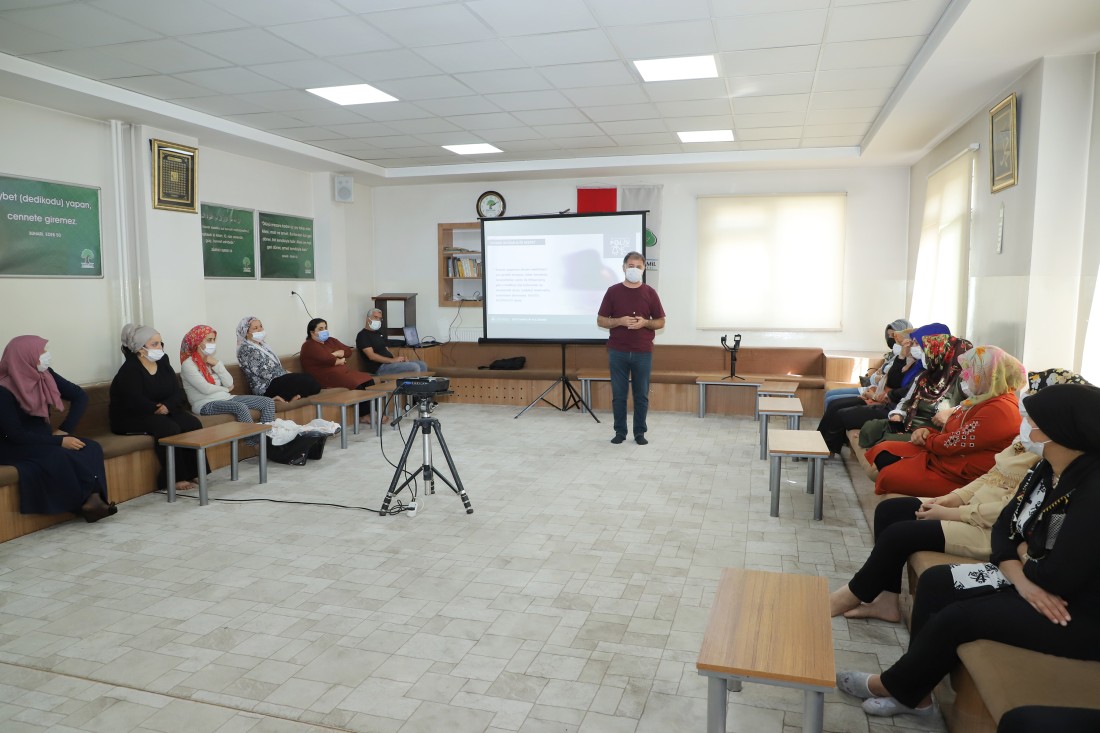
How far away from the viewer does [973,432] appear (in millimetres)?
3348

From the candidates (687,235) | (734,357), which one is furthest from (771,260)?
(734,357)

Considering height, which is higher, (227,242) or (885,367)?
(227,242)

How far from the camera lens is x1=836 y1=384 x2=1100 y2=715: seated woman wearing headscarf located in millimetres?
1969

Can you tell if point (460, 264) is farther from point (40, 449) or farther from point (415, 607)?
point (415, 607)

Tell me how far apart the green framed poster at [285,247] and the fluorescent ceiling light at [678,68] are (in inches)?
188

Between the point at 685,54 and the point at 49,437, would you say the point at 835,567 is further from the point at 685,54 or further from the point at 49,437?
the point at 49,437

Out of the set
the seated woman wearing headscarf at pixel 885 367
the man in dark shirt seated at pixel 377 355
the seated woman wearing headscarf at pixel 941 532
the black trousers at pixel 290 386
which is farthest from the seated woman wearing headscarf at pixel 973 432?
the man in dark shirt seated at pixel 377 355

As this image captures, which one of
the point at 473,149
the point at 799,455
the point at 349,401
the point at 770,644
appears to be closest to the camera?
the point at 770,644

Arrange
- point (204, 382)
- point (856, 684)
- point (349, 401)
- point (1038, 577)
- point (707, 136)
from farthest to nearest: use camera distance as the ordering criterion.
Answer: point (707, 136) → point (349, 401) → point (204, 382) → point (856, 684) → point (1038, 577)

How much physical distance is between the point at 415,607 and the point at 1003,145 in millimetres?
4878

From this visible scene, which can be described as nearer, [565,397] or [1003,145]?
[1003,145]

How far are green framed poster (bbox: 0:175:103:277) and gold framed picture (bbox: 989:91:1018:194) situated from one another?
696 cm

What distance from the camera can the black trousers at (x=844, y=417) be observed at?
5.41 meters

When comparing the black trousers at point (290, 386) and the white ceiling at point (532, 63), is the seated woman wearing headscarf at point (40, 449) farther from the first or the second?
the black trousers at point (290, 386)
